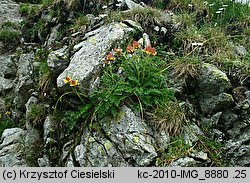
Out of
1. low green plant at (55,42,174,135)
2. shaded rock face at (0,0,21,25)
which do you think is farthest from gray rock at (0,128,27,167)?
shaded rock face at (0,0,21,25)

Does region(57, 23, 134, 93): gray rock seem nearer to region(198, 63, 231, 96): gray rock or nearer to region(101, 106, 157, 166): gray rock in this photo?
region(101, 106, 157, 166): gray rock

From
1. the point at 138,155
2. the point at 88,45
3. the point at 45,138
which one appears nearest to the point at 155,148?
the point at 138,155

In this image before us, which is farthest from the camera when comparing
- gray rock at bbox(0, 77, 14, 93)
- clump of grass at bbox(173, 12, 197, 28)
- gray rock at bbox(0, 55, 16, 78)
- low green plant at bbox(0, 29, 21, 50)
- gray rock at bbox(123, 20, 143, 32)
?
low green plant at bbox(0, 29, 21, 50)

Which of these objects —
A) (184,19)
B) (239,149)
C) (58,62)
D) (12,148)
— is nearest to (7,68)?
(58,62)

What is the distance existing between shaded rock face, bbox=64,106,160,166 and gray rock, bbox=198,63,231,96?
111 cm

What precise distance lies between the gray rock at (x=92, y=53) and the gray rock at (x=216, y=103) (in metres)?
1.62

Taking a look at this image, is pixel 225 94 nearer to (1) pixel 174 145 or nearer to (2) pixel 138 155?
(1) pixel 174 145

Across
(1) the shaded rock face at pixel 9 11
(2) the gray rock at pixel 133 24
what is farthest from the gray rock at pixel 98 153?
(1) the shaded rock face at pixel 9 11

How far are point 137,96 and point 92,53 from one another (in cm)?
121

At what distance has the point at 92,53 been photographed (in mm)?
5738

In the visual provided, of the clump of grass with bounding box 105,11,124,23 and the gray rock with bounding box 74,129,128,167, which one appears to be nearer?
the gray rock with bounding box 74,129,128,167

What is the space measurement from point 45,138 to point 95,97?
3.38 ft

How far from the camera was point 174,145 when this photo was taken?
4.82 m

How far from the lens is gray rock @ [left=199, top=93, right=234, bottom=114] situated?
5254mm
